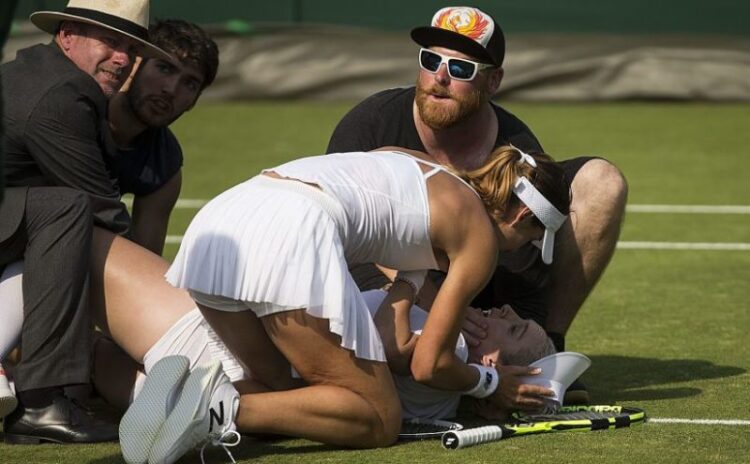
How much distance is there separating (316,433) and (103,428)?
0.80 metres

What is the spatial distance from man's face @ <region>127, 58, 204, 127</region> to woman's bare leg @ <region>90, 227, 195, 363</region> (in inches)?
37.5

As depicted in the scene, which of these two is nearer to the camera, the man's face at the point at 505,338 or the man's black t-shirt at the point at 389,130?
the man's face at the point at 505,338

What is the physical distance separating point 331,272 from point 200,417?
0.63m

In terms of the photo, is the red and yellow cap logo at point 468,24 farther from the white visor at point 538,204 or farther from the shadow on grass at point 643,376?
the shadow on grass at point 643,376

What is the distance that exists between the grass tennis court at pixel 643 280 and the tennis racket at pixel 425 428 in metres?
0.10

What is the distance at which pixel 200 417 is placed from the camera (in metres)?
4.53

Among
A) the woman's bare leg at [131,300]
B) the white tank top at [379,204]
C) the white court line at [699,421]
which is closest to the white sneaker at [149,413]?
the woman's bare leg at [131,300]

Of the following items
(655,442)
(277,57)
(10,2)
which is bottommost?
(277,57)

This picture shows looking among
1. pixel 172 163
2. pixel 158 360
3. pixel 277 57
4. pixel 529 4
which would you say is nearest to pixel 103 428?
pixel 158 360

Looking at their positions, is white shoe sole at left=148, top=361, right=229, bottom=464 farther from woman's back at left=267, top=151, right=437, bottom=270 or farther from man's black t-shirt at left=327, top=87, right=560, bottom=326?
man's black t-shirt at left=327, top=87, right=560, bottom=326

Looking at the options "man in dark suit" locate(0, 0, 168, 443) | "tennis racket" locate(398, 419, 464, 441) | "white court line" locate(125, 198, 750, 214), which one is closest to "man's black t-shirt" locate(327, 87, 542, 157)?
"man in dark suit" locate(0, 0, 168, 443)

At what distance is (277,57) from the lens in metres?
17.0

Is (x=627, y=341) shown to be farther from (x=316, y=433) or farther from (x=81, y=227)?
(x=81, y=227)

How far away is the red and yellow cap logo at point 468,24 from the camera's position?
6.22m
